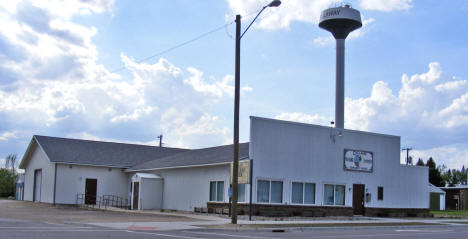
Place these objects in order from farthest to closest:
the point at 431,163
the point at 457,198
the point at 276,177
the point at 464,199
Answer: the point at 431,163 < the point at 457,198 < the point at 464,199 < the point at 276,177

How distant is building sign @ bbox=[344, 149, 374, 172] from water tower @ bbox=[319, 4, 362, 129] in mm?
12755

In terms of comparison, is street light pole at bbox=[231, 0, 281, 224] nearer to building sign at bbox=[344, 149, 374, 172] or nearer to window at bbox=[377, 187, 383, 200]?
building sign at bbox=[344, 149, 374, 172]

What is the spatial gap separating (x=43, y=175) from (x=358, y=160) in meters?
26.7

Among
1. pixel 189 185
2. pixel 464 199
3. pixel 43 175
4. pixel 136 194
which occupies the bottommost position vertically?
pixel 464 199

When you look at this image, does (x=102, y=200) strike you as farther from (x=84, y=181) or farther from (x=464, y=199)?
Result: (x=464, y=199)

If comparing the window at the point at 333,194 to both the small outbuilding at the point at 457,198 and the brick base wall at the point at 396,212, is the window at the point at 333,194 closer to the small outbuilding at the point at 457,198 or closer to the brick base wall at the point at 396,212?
the brick base wall at the point at 396,212

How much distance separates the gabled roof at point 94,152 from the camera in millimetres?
44156

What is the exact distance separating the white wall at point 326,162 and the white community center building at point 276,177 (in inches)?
2.3

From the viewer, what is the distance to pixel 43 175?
152 feet

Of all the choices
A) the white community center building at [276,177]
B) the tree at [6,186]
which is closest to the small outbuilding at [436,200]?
the white community center building at [276,177]

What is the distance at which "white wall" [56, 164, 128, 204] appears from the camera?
43.2 meters

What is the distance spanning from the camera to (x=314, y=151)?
33.6 meters

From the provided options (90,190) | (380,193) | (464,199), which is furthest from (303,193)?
(464,199)

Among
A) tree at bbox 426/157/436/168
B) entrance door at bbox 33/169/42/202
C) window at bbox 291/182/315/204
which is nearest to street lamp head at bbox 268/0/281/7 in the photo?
window at bbox 291/182/315/204
